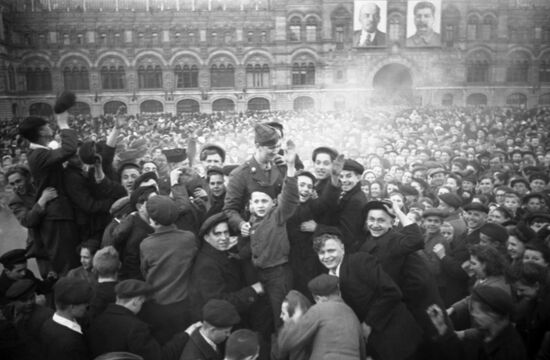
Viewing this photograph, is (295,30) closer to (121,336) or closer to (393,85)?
(393,85)

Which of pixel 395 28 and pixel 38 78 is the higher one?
pixel 395 28

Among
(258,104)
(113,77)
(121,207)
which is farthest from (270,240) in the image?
(113,77)

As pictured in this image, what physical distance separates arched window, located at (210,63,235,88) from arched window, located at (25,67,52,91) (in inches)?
530

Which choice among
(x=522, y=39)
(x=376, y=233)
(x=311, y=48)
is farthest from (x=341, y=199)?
(x=522, y=39)

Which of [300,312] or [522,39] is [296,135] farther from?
[522,39]

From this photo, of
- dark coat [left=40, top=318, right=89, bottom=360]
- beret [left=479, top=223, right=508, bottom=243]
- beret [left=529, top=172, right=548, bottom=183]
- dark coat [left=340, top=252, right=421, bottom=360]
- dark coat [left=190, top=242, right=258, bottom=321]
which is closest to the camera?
dark coat [left=40, top=318, right=89, bottom=360]

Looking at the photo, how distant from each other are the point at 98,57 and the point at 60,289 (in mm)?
36487

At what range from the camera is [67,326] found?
305 centimetres

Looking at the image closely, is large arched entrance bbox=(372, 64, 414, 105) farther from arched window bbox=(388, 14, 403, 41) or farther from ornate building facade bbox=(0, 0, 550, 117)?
arched window bbox=(388, 14, 403, 41)

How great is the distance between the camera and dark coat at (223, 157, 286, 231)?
15.1ft

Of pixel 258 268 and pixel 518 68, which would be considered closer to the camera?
pixel 258 268

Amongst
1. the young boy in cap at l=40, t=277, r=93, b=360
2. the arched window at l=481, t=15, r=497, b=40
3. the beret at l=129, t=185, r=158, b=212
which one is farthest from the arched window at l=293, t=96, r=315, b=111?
the young boy in cap at l=40, t=277, r=93, b=360

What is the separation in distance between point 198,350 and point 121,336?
1.93ft

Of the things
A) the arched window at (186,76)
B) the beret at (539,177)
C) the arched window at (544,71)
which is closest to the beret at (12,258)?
the beret at (539,177)
